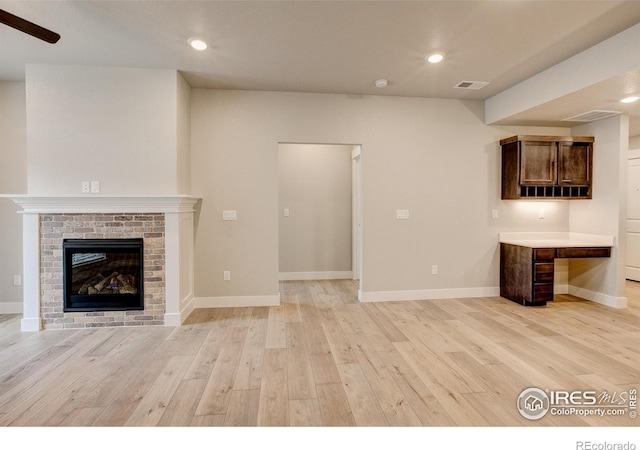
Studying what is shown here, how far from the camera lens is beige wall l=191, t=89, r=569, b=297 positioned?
4133 millimetres

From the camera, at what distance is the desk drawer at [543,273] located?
4039 mm

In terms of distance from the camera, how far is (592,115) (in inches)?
161

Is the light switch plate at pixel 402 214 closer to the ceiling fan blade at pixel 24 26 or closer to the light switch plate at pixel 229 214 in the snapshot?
the light switch plate at pixel 229 214

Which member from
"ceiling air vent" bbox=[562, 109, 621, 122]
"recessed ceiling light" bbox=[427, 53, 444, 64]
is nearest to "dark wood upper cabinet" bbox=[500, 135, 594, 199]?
"ceiling air vent" bbox=[562, 109, 621, 122]

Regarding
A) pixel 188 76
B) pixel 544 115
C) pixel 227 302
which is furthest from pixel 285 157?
pixel 544 115

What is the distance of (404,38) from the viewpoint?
9.41 ft

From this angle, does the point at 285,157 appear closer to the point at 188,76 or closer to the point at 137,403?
→ the point at 188,76

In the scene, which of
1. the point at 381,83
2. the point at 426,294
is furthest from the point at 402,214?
the point at 381,83

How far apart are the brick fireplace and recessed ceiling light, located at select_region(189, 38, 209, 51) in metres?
1.40

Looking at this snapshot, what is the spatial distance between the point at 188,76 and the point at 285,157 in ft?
7.75

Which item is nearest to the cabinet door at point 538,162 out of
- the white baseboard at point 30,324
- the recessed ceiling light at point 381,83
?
the recessed ceiling light at point 381,83

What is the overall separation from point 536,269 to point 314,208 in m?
Answer: 3.35

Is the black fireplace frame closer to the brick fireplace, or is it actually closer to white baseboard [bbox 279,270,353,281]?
the brick fireplace

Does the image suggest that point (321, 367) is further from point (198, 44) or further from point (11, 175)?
point (11, 175)
